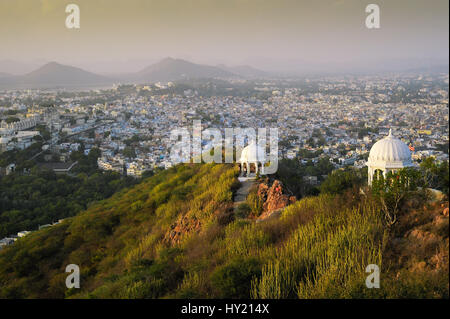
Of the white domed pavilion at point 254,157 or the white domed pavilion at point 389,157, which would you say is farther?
the white domed pavilion at point 254,157

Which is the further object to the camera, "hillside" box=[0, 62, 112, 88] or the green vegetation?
"hillside" box=[0, 62, 112, 88]

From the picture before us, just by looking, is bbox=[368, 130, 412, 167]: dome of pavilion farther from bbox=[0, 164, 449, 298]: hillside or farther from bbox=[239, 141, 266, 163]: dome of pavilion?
bbox=[239, 141, 266, 163]: dome of pavilion

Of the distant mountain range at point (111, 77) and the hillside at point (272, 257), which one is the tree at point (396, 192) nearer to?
the hillside at point (272, 257)

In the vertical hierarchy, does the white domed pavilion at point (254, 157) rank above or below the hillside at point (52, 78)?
below

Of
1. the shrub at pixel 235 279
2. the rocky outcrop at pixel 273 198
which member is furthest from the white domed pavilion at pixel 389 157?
the shrub at pixel 235 279

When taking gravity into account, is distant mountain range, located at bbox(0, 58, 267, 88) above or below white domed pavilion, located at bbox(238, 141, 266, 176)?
above

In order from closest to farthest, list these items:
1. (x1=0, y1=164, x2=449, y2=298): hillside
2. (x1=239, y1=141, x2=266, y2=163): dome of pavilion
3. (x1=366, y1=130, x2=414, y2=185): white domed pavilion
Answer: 1. (x1=0, y1=164, x2=449, y2=298): hillside
2. (x1=366, y1=130, x2=414, y2=185): white domed pavilion
3. (x1=239, y1=141, x2=266, y2=163): dome of pavilion

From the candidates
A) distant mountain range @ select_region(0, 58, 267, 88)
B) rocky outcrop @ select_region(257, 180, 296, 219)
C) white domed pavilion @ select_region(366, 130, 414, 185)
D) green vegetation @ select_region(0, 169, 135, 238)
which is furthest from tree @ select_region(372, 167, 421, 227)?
distant mountain range @ select_region(0, 58, 267, 88)

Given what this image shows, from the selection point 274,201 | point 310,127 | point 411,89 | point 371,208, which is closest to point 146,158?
point 310,127
